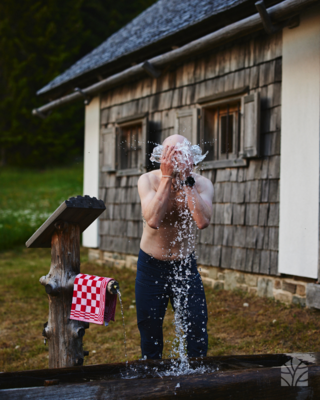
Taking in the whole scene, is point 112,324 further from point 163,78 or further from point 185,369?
point 163,78

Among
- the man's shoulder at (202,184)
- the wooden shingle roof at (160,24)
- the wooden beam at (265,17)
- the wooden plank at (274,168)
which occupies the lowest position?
the man's shoulder at (202,184)

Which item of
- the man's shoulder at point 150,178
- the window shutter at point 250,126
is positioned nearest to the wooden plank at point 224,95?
the window shutter at point 250,126

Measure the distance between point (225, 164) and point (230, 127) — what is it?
56 cm

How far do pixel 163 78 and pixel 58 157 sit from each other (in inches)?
727

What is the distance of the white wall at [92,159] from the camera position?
866cm

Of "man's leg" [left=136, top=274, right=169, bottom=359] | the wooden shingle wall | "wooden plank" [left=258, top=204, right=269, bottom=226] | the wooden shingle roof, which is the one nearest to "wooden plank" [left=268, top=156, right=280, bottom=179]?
the wooden shingle wall

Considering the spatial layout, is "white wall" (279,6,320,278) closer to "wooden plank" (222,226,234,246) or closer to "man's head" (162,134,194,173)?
"wooden plank" (222,226,234,246)

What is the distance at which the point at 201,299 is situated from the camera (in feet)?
9.06

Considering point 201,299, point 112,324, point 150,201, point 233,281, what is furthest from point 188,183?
point 233,281

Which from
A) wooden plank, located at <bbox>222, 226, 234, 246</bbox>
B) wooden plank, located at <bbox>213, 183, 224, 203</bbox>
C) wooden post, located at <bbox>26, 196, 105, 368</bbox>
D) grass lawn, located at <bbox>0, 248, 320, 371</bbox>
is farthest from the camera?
wooden plank, located at <bbox>213, 183, 224, 203</bbox>

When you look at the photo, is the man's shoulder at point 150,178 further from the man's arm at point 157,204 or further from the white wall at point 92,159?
the white wall at point 92,159

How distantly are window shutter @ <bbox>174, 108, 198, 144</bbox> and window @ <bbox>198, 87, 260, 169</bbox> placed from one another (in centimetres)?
9

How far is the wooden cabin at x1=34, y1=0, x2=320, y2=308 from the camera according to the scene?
15.8 feet

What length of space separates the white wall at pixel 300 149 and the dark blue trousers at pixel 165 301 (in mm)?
2385
